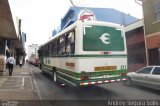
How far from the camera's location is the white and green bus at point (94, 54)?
8.75 meters

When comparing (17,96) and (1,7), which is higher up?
(1,7)

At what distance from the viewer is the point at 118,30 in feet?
32.2

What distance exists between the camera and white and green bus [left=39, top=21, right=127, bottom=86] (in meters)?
8.75

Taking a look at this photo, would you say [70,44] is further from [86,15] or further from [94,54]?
[86,15]

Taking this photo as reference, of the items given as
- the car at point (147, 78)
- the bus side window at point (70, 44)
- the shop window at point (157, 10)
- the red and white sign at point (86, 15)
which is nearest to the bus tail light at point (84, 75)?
the bus side window at point (70, 44)

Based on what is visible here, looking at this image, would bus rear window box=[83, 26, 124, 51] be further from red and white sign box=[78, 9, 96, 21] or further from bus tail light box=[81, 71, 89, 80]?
red and white sign box=[78, 9, 96, 21]

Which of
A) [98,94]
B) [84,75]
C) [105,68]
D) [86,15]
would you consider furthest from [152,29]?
[86,15]

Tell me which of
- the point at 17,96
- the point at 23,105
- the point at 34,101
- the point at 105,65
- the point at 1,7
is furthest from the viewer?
the point at 1,7

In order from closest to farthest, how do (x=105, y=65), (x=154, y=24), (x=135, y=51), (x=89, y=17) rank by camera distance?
(x=105, y=65), (x=154, y=24), (x=135, y=51), (x=89, y=17)

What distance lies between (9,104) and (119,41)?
17.8ft

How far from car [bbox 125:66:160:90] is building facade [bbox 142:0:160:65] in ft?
18.9

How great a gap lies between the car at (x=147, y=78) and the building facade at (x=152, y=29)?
5759 millimetres

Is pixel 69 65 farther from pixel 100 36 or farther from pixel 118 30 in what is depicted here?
pixel 118 30

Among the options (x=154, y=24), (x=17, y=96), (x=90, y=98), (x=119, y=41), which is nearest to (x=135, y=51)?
(x=154, y=24)
